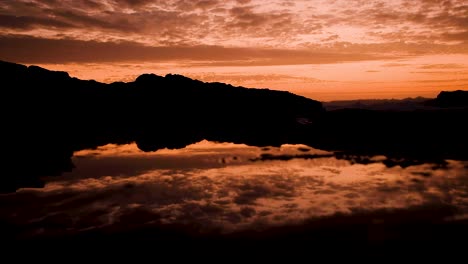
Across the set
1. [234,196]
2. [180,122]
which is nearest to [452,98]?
[180,122]

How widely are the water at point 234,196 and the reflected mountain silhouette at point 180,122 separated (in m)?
2.19

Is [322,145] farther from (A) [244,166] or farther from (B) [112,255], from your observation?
(B) [112,255]

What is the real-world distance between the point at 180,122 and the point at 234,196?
116ft

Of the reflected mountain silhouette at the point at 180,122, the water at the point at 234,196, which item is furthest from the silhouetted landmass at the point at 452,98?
the water at the point at 234,196

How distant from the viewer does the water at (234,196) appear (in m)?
9.20

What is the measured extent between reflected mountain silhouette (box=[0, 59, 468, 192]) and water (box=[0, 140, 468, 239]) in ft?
7.19

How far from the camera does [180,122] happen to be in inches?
1817

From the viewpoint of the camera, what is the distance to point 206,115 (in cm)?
5209

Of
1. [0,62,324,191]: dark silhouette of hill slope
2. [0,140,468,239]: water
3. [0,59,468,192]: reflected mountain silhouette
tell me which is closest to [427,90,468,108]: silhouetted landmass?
[0,59,468,192]: reflected mountain silhouette

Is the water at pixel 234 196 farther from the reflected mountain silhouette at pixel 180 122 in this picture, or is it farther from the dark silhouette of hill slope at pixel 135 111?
the dark silhouette of hill slope at pixel 135 111

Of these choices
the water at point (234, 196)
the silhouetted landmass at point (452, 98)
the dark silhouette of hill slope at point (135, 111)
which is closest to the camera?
the water at point (234, 196)

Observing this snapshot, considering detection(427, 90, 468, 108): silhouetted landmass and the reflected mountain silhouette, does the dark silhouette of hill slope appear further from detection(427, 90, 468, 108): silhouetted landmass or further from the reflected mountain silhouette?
detection(427, 90, 468, 108): silhouetted landmass

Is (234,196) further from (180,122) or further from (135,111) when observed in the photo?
(135,111)

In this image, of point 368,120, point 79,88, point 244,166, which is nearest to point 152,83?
point 79,88
